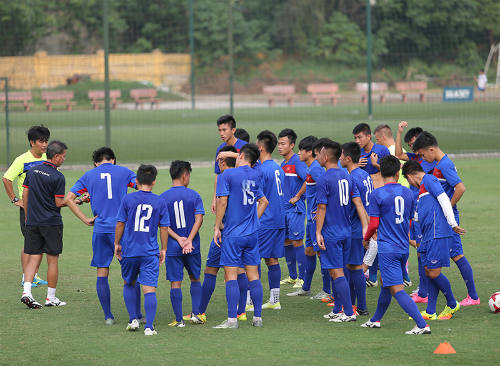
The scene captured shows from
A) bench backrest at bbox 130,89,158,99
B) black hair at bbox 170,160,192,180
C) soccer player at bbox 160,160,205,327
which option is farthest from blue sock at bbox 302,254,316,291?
bench backrest at bbox 130,89,158,99

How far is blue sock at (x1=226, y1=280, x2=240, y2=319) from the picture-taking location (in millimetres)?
8562

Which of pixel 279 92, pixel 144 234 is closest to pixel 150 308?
pixel 144 234

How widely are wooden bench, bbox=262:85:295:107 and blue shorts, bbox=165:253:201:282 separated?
113 ft

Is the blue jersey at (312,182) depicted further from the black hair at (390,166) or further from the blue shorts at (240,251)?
the black hair at (390,166)

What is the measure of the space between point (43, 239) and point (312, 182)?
3429 millimetres

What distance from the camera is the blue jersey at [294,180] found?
1047 cm

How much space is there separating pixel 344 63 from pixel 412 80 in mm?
3771

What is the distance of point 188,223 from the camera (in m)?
8.70

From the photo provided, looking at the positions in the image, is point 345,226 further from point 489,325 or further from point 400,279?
point 489,325

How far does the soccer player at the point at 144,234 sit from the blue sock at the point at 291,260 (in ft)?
9.04

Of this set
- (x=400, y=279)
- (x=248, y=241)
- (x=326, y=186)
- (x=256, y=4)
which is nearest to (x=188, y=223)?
(x=248, y=241)

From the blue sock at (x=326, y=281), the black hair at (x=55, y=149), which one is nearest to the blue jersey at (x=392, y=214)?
the blue sock at (x=326, y=281)

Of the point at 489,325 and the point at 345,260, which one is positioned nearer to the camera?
the point at 489,325

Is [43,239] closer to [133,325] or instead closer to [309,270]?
[133,325]
